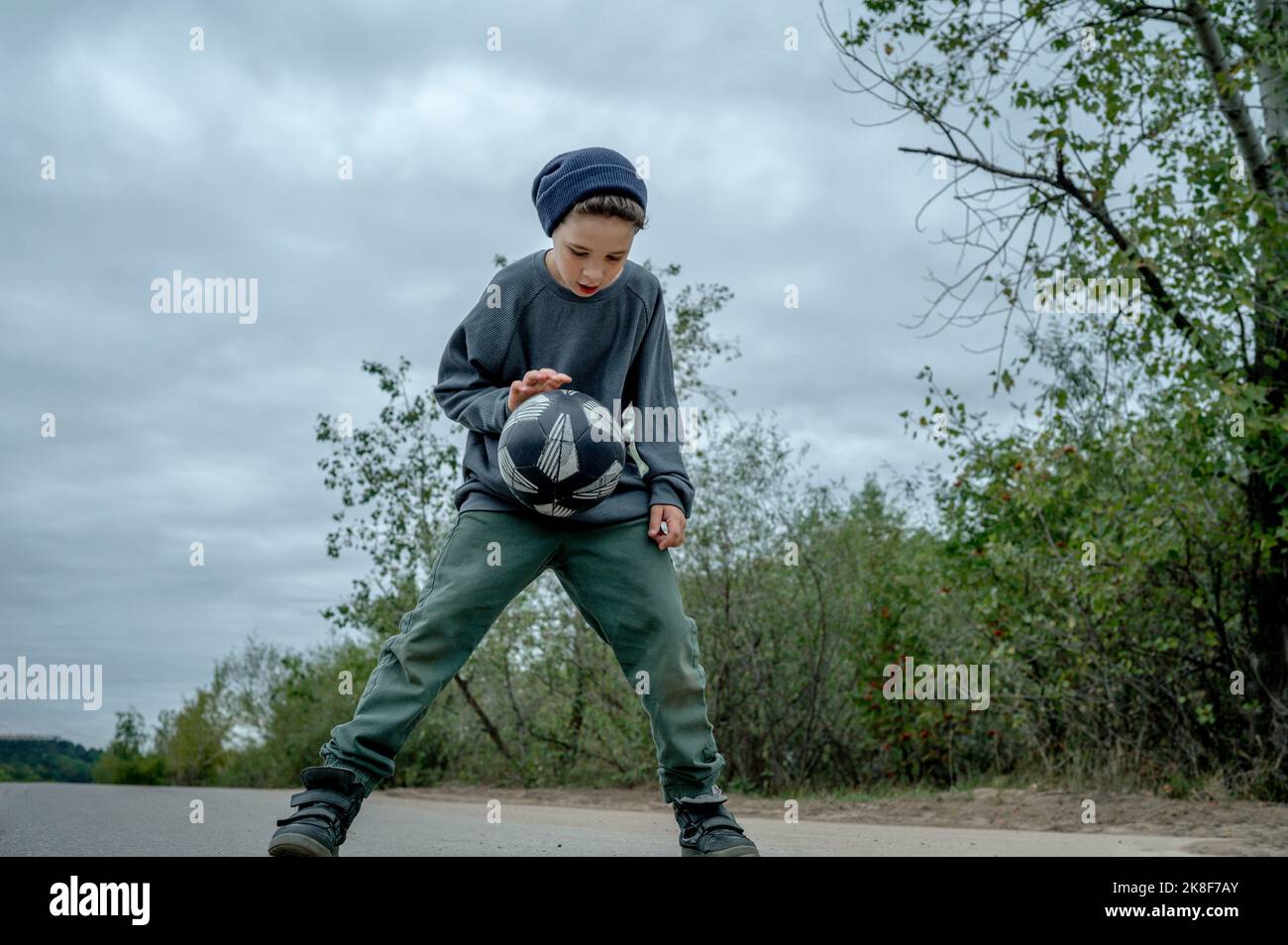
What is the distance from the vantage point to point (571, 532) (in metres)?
3.50

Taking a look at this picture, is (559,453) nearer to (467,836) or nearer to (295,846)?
(295,846)

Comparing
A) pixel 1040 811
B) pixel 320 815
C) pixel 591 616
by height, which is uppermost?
pixel 591 616

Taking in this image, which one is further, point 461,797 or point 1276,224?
point 461,797

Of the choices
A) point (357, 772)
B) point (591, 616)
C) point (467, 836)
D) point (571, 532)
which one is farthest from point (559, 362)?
point (467, 836)

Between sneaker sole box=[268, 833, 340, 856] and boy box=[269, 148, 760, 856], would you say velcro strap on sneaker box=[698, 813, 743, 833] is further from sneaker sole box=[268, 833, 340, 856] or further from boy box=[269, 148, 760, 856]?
sneaker sole box=[268, 833, 340, 856]

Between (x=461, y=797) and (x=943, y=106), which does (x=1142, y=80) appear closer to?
(x=943, y=106)

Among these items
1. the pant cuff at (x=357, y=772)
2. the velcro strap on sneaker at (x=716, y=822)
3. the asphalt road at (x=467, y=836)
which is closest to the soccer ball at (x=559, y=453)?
the pant cuff at (x=357, y=772)

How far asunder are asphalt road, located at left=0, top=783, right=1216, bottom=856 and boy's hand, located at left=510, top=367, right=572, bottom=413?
1939mm

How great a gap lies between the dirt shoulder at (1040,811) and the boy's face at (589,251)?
391 centimetres

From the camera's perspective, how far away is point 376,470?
14.6 m

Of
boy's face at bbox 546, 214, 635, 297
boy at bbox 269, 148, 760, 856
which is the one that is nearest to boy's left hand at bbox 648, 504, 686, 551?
boy at bbox 269, 148, 760, 856

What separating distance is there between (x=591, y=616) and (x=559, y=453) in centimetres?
57

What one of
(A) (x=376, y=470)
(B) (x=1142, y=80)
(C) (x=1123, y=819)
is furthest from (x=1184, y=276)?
(A) (x=376, y=470)
